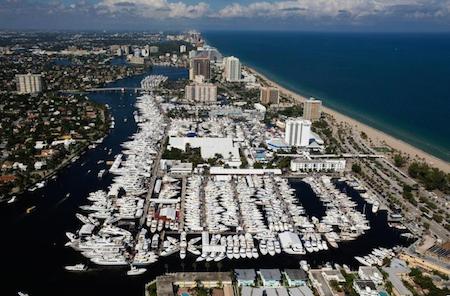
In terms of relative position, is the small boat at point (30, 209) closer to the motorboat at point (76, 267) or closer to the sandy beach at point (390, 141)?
the motorboat at point (76, 267)

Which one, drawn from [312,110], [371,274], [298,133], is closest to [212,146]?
[298,133]

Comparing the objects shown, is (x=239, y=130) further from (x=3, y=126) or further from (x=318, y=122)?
(x=3, y=126)

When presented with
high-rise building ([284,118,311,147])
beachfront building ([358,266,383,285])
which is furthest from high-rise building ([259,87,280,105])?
beachfront building ([358,266,383,285])

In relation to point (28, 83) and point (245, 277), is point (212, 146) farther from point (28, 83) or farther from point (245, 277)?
point (28, 83)

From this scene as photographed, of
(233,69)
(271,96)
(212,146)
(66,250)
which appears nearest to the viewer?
(66,250)

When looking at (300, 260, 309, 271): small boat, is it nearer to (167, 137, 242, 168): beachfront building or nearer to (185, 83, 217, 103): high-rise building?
(167, 137, 242, 168): beachfront building

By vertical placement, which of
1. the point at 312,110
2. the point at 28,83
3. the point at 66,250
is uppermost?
the point at 28,83
